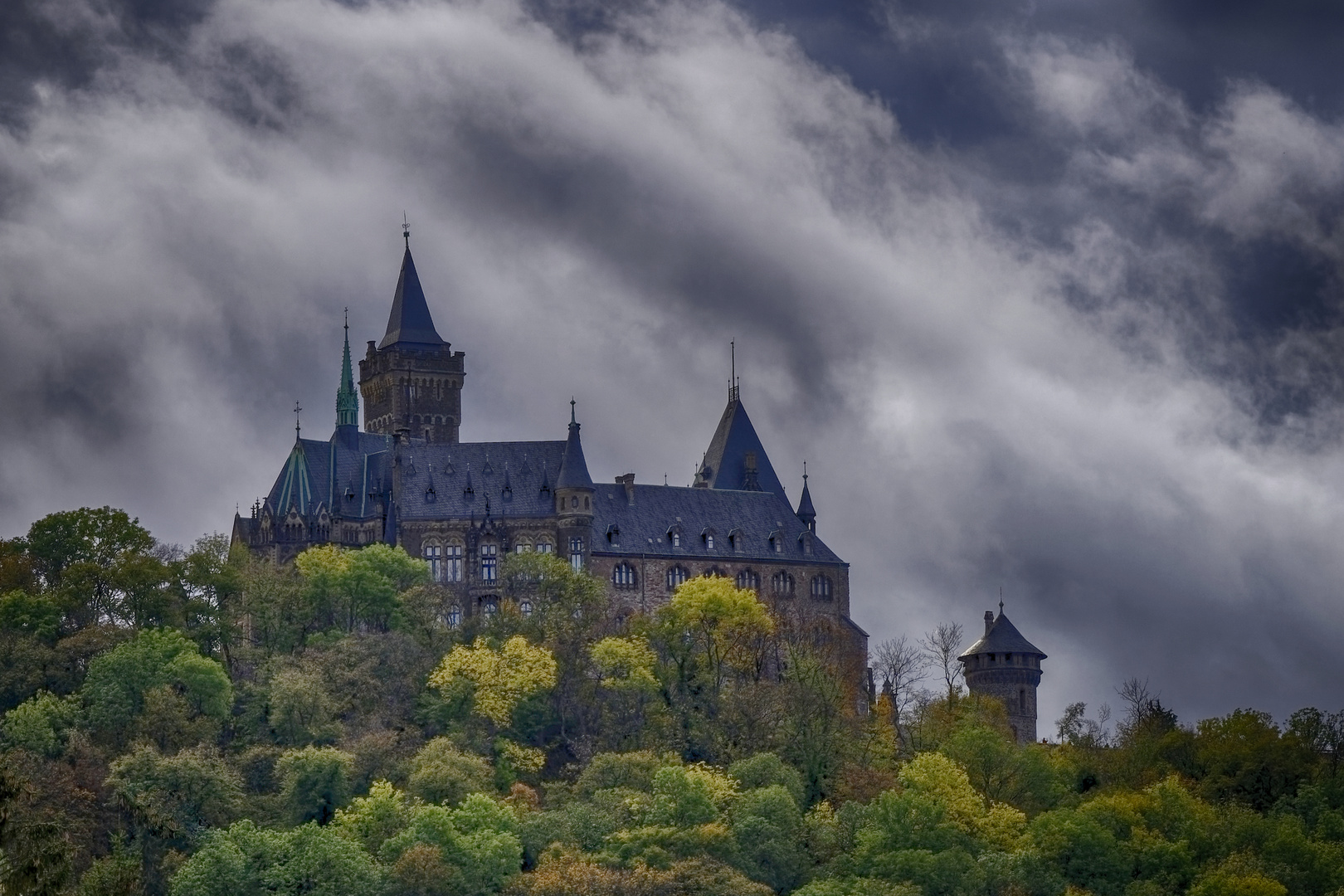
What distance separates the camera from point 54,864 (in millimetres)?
76812

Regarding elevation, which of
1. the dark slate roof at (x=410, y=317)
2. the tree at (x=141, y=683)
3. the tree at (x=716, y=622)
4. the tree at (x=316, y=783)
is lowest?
the tree at (x=316, y=783)

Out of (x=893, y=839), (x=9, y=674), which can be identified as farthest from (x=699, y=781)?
(x=9, y=674)

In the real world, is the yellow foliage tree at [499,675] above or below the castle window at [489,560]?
below

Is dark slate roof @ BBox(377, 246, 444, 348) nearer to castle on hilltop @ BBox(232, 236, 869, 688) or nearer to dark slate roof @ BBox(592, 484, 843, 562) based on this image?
castle on hilltop @ BBox(232, 236, 869, 688)

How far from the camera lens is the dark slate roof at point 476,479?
14600 cm

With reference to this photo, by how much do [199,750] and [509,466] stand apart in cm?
3082

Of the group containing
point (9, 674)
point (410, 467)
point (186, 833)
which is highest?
point (410, 467)

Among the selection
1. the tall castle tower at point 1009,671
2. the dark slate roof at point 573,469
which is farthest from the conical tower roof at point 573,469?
the tall castle tower at point 1009,671

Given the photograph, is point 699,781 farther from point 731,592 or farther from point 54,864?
point 54,864

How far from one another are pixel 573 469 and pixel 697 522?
778cm

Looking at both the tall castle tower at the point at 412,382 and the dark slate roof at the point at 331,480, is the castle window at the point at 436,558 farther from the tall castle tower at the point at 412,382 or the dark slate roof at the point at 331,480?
the tall castle tower at the point at 412,382

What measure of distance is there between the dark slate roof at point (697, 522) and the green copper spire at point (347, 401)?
13962 mm

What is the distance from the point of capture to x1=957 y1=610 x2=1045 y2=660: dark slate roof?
15850 centimetres

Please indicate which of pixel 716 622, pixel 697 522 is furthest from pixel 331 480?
pixel 716 622
